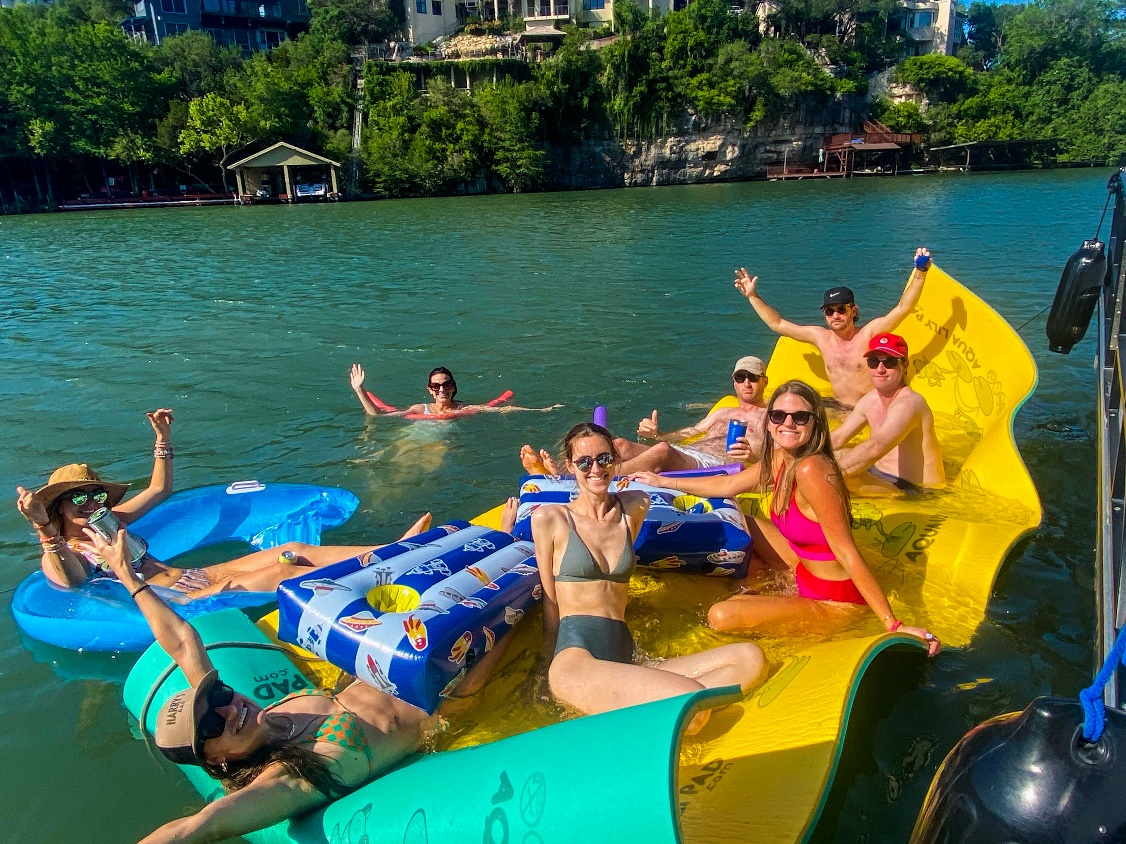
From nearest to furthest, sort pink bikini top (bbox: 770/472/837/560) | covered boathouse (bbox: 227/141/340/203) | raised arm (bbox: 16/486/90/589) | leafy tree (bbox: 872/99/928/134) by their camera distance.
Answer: pink bikini top (bbox: 770/472/837/560), raised arm (bbox: 16/486/90/589), covered boathouse (bbox: 227/141/340/203), leafy tree (bbox: 872/99/928/134)

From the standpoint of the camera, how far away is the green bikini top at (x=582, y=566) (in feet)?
11.8

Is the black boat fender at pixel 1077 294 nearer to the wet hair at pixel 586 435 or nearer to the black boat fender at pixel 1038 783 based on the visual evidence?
the wet hair at pixel 586 435

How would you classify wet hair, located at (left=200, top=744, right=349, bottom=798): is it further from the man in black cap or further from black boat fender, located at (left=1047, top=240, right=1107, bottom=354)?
black boat fender, located at (left=1047, top=240, right=1107, bottom=354)

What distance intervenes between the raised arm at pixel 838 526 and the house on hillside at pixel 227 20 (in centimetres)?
6125

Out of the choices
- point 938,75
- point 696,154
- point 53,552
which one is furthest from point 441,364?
point 938,75

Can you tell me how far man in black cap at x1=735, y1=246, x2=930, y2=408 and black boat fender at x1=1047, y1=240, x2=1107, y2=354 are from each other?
122cm

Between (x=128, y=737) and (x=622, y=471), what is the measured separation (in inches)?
129

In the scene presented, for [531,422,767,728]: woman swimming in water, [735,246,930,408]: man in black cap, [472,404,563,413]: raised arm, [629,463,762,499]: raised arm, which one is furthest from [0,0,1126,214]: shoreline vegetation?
[531,422,767,728]: woman swimming in water

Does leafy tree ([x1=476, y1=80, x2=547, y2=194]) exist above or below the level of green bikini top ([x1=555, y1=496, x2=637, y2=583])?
above

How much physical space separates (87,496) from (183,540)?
147 cm

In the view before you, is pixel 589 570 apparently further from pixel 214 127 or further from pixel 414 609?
pixel 214 127

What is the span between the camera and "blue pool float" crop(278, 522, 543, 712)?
336 cm

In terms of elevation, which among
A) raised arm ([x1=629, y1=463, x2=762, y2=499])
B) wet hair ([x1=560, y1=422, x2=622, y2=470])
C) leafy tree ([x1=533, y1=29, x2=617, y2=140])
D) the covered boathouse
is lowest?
raised arm ([x1=629, y1=463, x2=762, y2=499])

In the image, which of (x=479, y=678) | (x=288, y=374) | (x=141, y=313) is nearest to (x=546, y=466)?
(x=479, y=678)
